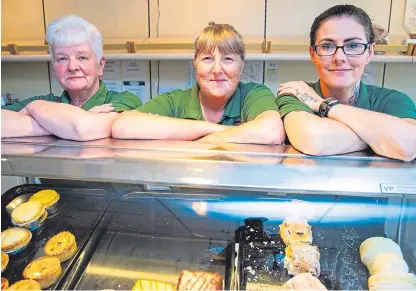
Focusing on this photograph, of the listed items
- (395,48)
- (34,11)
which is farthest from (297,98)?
(34,11)

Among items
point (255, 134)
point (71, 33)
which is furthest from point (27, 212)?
point (255, 134)

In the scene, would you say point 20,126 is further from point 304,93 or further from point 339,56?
point 339,56

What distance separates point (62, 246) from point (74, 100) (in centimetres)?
64

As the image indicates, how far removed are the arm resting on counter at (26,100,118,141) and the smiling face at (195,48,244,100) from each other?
347 mm

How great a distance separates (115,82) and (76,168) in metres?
1.94

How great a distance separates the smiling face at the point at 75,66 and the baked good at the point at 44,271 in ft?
2.10

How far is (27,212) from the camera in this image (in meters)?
1.17

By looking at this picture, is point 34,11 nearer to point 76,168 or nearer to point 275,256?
point 76,168

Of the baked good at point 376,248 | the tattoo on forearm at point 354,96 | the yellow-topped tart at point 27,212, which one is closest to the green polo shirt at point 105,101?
the yellow-topped tart at point 27,212

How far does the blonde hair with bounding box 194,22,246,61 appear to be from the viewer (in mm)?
1282

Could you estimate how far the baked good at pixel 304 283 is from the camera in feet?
2.89

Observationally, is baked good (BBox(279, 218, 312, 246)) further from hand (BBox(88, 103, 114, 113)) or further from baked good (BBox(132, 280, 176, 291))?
hand (BBox(88, 103, 114, 113))

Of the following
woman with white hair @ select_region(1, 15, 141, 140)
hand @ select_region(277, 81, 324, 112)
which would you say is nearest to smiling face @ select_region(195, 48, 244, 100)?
hand @ select_region(277, 81, 324, 112)

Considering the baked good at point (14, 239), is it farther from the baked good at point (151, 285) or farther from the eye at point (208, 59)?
the eye at point (208, 59)
